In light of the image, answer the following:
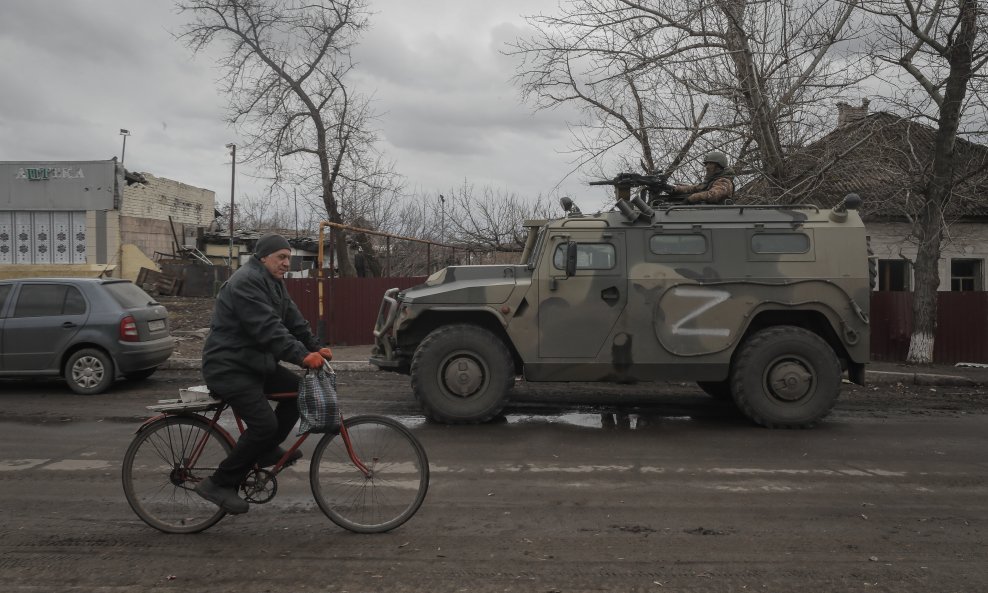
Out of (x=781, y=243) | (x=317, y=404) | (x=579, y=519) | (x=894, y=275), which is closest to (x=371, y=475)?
(x=317, y=404)

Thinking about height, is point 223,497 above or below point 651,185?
below

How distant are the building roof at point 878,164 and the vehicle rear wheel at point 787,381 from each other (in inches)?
216

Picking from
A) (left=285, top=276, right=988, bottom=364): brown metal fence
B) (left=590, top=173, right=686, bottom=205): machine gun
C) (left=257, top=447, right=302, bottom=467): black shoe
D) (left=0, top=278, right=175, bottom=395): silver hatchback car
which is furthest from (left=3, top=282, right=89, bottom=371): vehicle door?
(left=590, top=173, right=686, bottom=205): machine gun

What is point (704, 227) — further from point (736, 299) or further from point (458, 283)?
point (458, 283)

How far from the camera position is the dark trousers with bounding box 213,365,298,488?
434 centimetres

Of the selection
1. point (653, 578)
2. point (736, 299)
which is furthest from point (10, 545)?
point (736, 299)

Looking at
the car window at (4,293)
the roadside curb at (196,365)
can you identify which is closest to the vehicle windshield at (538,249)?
the roadside curb at (196,365)

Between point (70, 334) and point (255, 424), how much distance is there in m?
7.15

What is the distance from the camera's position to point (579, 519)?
16.3ft

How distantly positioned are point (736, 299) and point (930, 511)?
128 inches

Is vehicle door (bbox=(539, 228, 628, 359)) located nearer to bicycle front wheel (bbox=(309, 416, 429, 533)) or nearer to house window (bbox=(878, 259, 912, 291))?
bicycle front wheel (bbox=(309, 416, 429, 533))

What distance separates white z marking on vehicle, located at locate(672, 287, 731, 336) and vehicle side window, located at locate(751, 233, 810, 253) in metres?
0.67

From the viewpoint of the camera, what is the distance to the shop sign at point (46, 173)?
29172mm

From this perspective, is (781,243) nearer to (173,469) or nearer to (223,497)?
(223,497)
